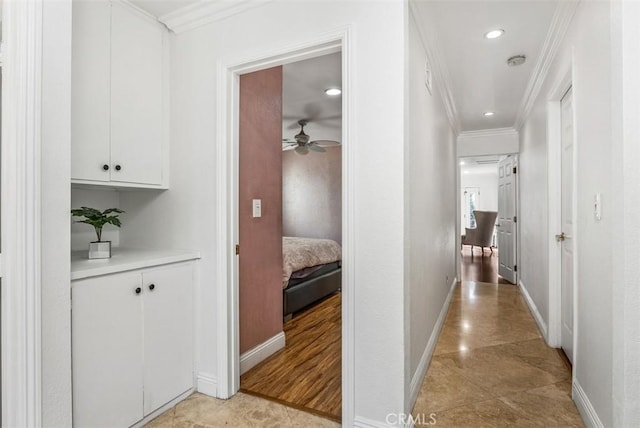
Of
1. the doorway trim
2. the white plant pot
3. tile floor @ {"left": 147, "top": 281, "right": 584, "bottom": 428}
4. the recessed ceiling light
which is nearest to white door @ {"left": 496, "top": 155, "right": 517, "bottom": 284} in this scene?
tile floor @ {"left": 147, "top": 281, "right": 584, "bottom": 428}

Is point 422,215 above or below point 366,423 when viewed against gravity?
above

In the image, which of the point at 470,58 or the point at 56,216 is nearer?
the point at 56,216

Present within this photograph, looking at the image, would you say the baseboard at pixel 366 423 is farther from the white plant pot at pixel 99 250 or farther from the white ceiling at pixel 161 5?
the white ceiling at pixel 161 5

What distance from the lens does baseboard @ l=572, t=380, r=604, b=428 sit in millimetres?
1627

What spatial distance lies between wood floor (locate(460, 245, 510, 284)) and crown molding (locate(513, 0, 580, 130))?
279 centimetres

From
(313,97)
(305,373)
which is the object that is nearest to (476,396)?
(305,373)

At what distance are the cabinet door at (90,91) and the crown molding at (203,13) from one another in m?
0.37

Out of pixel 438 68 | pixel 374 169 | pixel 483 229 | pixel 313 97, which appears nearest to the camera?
pixel 374 169

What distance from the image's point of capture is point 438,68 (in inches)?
115

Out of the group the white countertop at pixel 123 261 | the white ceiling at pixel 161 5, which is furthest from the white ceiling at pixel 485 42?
the white countertop at pixel 123 261

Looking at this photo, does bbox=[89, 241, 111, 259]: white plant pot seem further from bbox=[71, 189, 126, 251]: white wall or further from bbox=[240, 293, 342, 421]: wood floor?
bbox=[240, 293, 342, 421]: wood floor

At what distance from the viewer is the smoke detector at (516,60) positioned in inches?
111

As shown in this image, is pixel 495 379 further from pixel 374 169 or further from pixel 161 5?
pixel 161 5

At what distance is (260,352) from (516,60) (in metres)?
3.22
